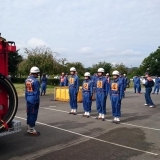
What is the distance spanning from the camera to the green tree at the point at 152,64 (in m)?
85.2

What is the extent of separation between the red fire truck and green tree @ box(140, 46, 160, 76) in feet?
268

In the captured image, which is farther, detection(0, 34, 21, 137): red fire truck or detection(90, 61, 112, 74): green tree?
detection(90, 61, 112, 74): green tree

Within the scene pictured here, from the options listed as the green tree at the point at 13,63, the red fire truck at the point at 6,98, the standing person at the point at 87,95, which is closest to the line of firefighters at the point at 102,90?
the standing person at the point at 87,95

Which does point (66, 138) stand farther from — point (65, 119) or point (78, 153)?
point (65, 119)

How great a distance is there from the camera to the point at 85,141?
718cm

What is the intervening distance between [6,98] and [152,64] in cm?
8436

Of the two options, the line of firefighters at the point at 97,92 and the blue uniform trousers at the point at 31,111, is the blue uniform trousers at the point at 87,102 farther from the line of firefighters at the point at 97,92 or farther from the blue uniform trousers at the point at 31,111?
the blue uniform trousers at the point at 31,111

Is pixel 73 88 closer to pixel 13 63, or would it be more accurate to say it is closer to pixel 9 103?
pixel 9 103

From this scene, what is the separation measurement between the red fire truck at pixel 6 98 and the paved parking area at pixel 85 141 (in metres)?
0.66

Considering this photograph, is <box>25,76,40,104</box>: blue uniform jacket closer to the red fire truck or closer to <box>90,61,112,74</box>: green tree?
the red fire truck

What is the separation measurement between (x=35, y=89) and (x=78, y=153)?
7.99 ft

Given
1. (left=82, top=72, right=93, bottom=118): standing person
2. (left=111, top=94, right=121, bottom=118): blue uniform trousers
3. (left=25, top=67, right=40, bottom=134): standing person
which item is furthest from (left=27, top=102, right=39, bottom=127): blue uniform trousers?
(left=82, top=72, right=93, bottom=118): standing person

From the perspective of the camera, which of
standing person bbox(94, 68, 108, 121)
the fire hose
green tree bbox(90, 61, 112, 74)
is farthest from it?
green tree bbox(90, 61, 112, 74)

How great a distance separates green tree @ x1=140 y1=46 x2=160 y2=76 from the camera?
85.2 m
